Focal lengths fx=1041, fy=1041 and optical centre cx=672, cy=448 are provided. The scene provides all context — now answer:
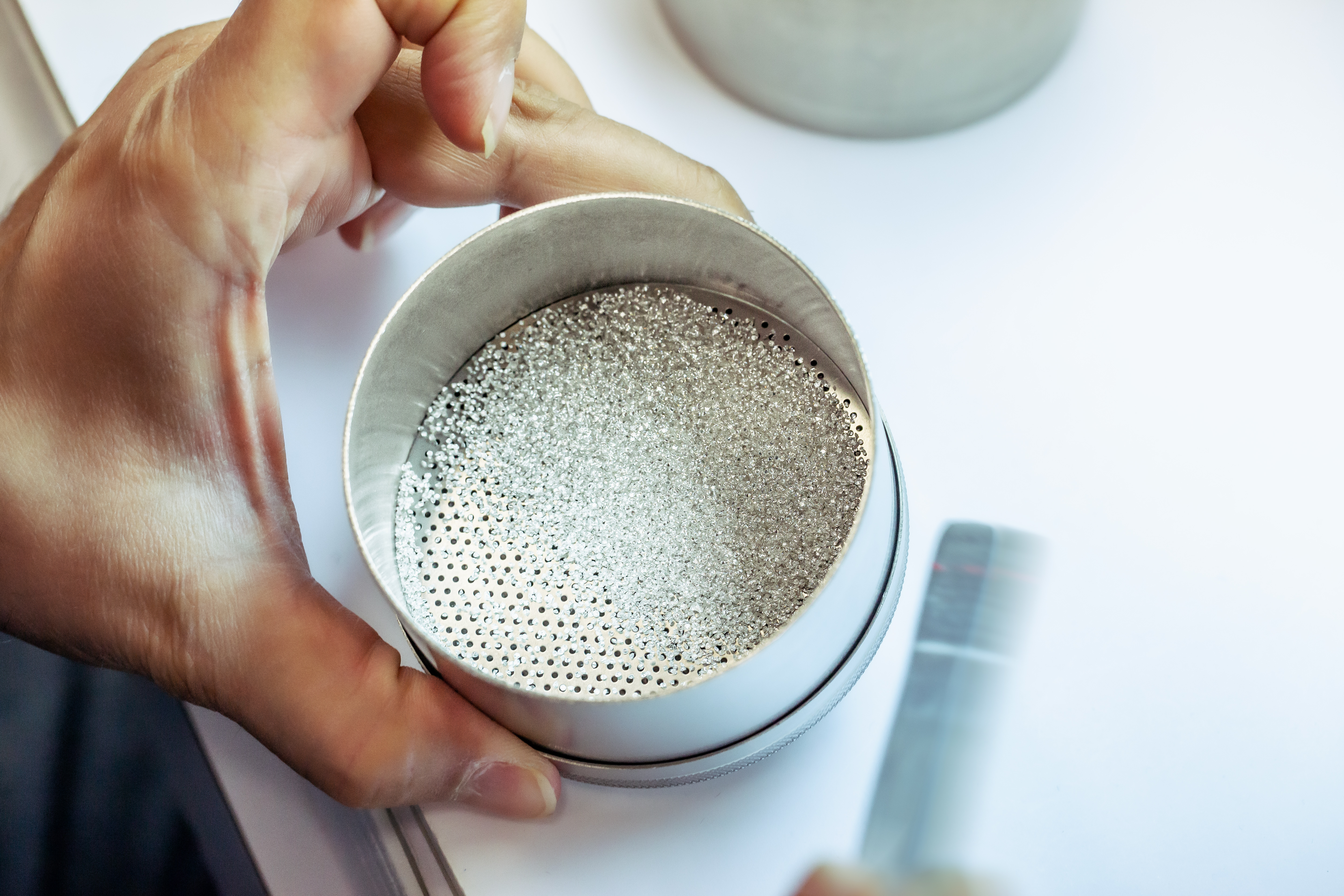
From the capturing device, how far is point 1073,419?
50 centimetres

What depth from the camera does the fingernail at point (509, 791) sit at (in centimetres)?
42

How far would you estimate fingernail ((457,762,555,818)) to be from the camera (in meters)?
0.42

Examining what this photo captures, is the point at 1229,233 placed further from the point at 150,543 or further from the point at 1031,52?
the point at 150,543

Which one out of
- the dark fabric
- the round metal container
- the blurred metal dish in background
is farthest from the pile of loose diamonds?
the dark fabric

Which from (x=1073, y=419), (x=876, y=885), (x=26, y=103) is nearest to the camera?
(x=876, y=885)

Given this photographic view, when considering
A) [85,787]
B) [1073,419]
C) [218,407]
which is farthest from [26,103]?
[1073,419]

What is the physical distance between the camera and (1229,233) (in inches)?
21.0

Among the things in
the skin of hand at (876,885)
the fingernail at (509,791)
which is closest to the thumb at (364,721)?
the fingernail at (509,791)

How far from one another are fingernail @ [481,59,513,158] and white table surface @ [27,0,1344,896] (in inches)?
4.4

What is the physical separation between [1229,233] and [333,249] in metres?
0.47

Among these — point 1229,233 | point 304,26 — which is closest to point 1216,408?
point 1229,233

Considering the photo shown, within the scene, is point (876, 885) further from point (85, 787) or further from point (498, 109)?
point (85, 787)

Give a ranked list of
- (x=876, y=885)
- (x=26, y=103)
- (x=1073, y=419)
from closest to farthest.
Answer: (x=876, y=885), (x=1073, y=419), (x=26, y=103)

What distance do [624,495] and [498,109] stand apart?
182 millimetres
